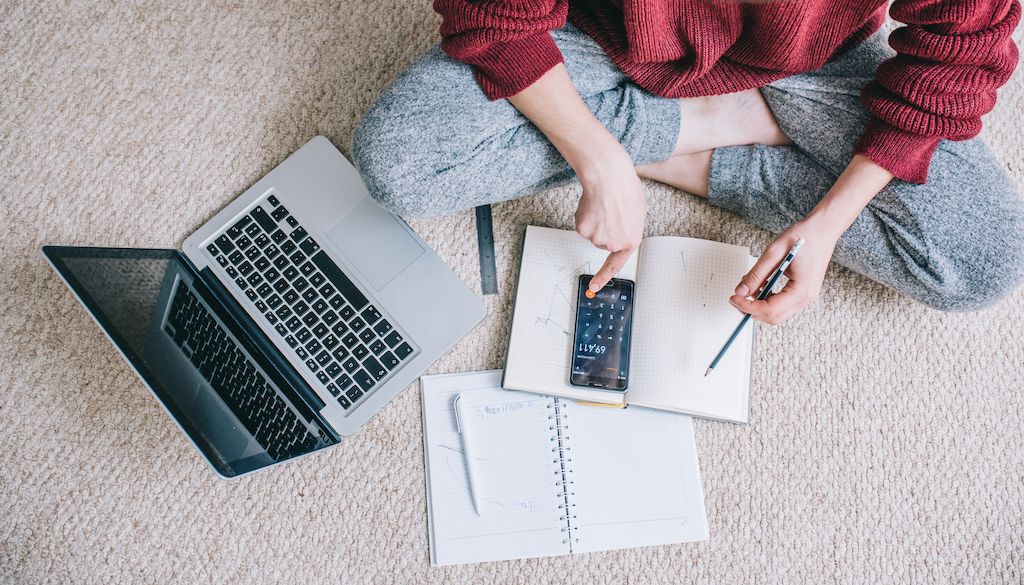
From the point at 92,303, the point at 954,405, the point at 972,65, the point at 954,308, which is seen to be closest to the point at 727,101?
the point at 972,65

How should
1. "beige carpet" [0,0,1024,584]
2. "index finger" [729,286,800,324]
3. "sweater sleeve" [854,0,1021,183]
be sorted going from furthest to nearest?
"beige carpet" [0,0,1024,584], "index finger" [729,286,800,324], "sweater sleeve" [854,0,1021,183]

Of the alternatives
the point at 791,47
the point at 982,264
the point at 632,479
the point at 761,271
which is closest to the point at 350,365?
the point at 632,479

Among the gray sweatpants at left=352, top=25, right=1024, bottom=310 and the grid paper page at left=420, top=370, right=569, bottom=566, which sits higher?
the gray sweatpants at left=352, top=25, right=1024, bottom=310

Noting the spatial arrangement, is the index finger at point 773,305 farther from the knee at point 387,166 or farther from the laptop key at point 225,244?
the laptop key at point 225,244

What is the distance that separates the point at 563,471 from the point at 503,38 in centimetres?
50

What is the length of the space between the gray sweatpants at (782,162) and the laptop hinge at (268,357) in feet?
0.71

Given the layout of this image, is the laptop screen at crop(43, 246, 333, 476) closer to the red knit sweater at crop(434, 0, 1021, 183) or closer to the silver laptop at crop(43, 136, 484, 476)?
the silver laptop at crop(43, 136, 484, 476)

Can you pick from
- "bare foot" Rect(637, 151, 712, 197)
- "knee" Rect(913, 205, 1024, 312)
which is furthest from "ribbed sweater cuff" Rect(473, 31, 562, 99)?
"knee" Rect(913, 205, 1024, 312)

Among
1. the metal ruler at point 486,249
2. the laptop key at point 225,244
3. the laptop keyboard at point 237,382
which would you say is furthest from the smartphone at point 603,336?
the laptop key at point 225,244

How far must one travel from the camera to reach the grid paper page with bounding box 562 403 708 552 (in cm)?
81

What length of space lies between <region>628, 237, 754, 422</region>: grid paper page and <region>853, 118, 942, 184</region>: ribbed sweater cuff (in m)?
0.18

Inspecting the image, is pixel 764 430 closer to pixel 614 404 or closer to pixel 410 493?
pixel 614 404

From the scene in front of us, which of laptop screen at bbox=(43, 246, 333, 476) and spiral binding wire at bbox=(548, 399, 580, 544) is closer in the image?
laptop screen at bbox=(43, 246, 333, 476)

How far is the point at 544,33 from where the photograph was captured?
0.66 m
